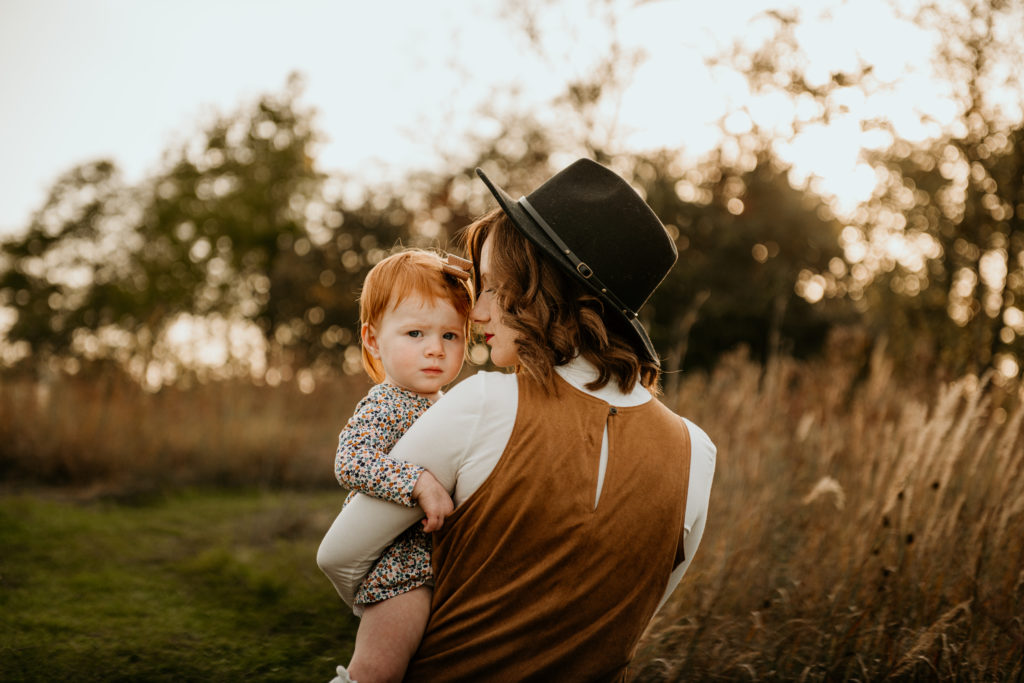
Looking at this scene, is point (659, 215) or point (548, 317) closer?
point (548, 317)

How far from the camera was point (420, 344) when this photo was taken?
1.98 m

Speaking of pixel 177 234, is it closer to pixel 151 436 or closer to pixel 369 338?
pixel 151 436

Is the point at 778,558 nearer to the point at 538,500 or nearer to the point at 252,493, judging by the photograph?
the point at 538,500

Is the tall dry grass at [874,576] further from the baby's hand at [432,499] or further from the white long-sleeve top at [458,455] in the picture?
the baby's hand at [432,499]

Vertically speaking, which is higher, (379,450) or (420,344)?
(420,344)

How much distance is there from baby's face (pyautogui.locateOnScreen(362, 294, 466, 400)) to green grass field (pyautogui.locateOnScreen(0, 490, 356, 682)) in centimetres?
162

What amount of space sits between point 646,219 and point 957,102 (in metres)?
7.34

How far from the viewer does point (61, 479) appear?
255 inches

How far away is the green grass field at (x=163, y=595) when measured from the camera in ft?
9.89

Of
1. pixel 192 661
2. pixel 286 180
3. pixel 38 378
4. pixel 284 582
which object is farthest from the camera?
pixel 286 180

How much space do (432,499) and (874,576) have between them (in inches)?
92.0

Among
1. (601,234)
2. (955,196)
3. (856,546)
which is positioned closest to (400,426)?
(601,234)

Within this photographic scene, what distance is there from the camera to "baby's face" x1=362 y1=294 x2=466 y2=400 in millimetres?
1975

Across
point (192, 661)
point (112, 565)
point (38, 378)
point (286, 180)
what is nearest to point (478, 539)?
point (192, 661)
